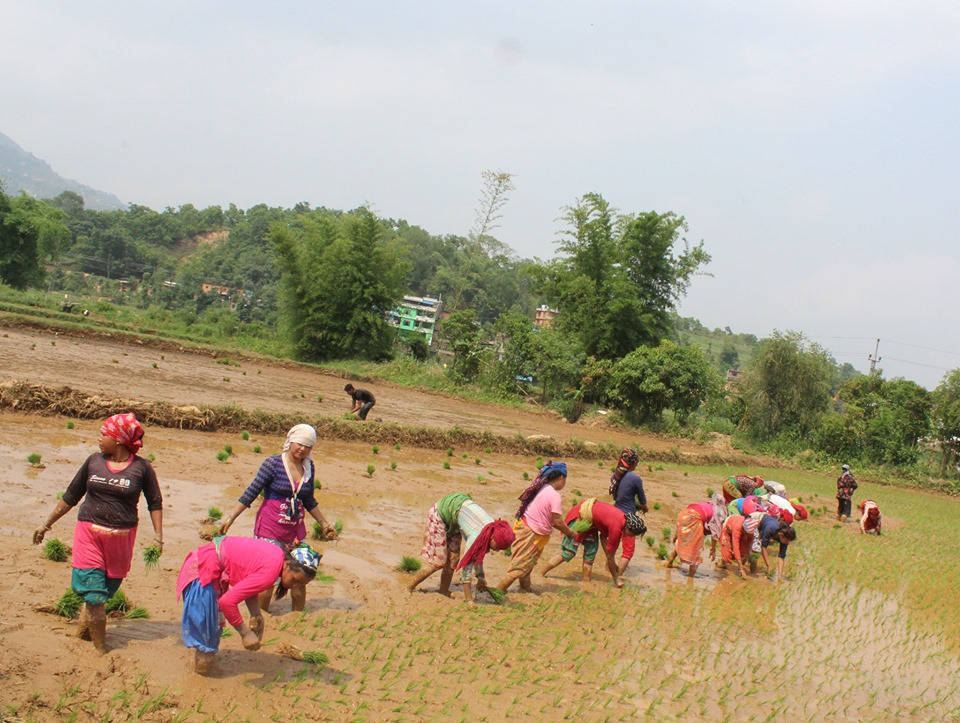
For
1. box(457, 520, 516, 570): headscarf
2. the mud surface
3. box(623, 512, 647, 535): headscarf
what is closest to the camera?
the mud surface

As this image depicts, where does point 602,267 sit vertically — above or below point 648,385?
above

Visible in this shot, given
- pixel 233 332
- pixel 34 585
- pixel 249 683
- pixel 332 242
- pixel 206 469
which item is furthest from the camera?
pixel 233 332

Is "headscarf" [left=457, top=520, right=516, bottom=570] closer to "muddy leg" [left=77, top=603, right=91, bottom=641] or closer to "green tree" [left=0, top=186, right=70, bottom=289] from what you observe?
"muddy leg" [left=77, top=603, right=91, bottom=641]

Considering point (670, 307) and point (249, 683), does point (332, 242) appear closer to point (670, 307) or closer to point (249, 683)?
point (670, 307)

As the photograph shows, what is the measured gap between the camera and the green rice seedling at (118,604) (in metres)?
6.41

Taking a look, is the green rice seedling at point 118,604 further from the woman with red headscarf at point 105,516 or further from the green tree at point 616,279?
the green tree at point 616,279

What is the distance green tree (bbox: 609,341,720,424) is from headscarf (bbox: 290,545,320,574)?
32730 millimetres

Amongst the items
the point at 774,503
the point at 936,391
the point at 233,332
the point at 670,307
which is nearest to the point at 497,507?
the point at 774,503

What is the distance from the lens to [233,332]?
Answer: 50875mm

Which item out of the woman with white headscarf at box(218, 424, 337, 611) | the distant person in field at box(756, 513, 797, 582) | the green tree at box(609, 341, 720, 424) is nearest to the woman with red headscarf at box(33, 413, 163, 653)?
the woman with white headscarf at box(218, 424, 337, 611)

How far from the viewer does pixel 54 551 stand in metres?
7.33

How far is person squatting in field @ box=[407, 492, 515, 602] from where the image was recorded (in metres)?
8.10

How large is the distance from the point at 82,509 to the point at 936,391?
41.9m

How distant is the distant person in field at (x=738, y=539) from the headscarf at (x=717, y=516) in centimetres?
10
